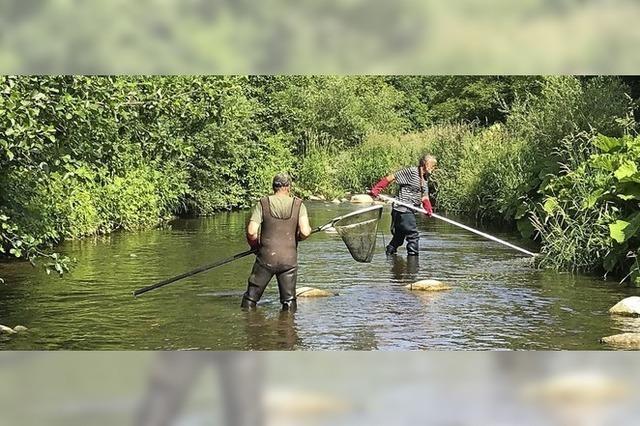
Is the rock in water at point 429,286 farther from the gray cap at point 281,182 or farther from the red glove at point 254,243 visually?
the gray cap at point 281,182

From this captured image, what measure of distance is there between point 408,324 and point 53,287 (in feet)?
12.2

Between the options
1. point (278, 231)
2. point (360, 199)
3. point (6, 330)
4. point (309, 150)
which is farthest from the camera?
point (309, 150)

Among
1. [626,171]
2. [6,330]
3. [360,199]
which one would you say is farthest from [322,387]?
[360,199]

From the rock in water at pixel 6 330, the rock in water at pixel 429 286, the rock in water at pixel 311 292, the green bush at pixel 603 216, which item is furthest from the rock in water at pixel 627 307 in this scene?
the rock in water at pixel 6 330

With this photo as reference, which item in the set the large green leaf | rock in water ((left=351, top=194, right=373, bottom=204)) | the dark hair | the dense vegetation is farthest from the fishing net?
rock in water ((left=351, top=194, right=373, bottom=204))

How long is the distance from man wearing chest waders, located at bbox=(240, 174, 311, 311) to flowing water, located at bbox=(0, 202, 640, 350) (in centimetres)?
38

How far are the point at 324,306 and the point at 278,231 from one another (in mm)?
1052

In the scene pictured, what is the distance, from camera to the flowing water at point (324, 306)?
19.9 feet

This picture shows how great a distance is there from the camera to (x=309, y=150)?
2369 cm

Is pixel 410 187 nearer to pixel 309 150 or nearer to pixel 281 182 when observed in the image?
pixel 281 182

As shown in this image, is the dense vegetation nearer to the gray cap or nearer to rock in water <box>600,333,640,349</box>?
the gray cap

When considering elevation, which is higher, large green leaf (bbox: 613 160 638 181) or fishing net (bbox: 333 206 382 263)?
large green leaf (bbox: 613 160 638 181)

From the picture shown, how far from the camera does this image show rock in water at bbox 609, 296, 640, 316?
22.2ft

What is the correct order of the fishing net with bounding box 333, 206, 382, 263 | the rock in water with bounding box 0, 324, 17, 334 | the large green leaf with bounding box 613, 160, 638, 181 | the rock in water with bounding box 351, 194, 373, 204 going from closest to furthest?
the rock in water with bounding box 0, 324, 17, 334
the fishing net with bounding box 333, 206, 382, 263
the large green leaf with bounding box 613, 160, 638, 181
the rock in water with bounding box 351, 194, 373, 204
